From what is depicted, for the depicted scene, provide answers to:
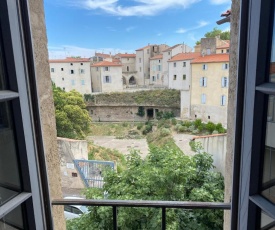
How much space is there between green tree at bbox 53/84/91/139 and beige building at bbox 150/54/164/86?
8.09 metres

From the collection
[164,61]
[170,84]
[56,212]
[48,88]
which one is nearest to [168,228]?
[56,212]

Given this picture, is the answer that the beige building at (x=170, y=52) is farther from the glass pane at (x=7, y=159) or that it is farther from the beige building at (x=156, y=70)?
the glass pane at (x=7, y=159)

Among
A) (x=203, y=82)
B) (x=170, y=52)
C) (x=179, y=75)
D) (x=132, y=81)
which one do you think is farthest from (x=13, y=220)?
(x=132, y=81)

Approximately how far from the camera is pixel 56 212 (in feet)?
4.01

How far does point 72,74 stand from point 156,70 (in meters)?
6.17

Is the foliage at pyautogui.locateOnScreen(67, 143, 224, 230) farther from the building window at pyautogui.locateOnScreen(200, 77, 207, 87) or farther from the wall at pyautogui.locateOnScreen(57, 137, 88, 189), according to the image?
the building window at pyautogui.locateOnScreen(200, 77, 207, 87)

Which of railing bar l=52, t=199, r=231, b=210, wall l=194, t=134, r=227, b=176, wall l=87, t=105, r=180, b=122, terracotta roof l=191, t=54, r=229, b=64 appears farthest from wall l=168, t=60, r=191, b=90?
railing bar l=52, t=199, r=231, b=210

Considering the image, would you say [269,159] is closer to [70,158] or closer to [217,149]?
[217,149]

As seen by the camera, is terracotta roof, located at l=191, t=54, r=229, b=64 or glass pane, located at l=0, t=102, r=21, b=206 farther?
terracotta roof, located at l=191, t=54, r=229, b=64

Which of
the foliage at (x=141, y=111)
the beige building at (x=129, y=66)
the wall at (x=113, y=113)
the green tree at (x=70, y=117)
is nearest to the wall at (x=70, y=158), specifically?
the green tree at (x=70, y=117)

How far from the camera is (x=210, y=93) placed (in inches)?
420

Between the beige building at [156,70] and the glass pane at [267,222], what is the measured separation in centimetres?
1605

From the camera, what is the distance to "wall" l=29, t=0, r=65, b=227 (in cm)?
108

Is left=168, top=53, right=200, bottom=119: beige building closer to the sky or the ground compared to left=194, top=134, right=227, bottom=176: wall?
closer to the sky
